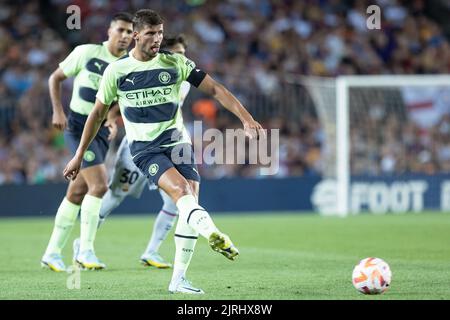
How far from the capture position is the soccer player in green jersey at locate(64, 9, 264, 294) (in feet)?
27.2

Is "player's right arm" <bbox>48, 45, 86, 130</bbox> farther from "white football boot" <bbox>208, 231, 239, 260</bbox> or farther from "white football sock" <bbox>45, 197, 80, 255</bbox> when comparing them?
"white football boot" <bbox>208, 231, 239, 260</bbox>

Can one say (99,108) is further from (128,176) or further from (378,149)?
(378,149)

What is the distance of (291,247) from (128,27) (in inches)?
158

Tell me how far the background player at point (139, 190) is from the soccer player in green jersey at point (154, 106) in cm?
211

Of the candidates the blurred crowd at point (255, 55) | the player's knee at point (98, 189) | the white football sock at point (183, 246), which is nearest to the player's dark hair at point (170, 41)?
the player's knee at point (98, 189)

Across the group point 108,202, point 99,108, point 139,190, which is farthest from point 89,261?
point 99,108

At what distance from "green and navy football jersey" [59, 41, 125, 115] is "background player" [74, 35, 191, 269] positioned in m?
0.65

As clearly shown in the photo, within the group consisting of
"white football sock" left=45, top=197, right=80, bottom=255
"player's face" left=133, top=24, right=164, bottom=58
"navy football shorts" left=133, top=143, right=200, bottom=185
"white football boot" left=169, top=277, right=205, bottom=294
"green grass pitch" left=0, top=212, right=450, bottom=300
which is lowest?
"green grass pitch" left=0, top=212, right=450, bottom=300

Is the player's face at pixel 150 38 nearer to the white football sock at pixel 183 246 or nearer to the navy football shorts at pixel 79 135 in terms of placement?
the white football sock at pixel 183 246

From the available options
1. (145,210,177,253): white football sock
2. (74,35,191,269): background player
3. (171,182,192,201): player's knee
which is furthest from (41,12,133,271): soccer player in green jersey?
(171,182,192,201): player's knee

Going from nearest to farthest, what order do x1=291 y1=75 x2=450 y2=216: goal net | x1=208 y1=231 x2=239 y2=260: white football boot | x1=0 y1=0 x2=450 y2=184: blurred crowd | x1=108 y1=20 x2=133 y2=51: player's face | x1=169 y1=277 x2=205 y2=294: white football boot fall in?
x1=208 y1=231 x2=239 y2=260: white football boot < x1=169 y1=277 x2=205 y2=294: white football boot < x1=108 y1=20 x2=133 y2=51: player's face < x1=0 y1=0 x2=450 y2=184: blurred crowd < x1=291 y1=75 x2=450 y2=216: goal net

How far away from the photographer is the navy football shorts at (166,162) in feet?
27.1

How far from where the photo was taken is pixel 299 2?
24984 millimetres

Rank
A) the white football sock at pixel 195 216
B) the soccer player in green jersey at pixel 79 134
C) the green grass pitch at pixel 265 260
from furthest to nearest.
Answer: the soccer player in green jersey at pixel 79 134 < the green grass pitch at pixel 265 260 < the white football sock at pixel 195 216
